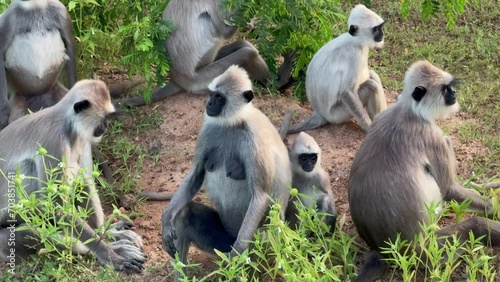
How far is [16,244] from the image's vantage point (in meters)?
Answer: 5.12

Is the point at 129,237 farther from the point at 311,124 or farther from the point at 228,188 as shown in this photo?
the point at 311,124

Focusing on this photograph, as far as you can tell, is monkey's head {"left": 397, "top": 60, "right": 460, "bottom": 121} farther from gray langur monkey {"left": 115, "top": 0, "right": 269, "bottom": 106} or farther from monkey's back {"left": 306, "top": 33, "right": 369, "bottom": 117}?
gray langur monkey {"left": 115, "top": 0, "right": 269, "bottom": 106}

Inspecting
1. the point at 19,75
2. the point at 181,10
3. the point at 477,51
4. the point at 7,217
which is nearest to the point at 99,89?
the point at 7,217

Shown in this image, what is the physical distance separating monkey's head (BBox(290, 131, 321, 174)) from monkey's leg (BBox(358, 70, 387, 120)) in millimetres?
1316

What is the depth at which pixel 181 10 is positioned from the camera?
275 inches

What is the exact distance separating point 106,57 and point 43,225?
3.04 meters

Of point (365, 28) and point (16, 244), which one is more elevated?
point (365, 28)

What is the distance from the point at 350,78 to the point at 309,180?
1.42 meters

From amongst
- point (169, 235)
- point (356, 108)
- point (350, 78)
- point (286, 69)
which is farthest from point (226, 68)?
point (169, 235)

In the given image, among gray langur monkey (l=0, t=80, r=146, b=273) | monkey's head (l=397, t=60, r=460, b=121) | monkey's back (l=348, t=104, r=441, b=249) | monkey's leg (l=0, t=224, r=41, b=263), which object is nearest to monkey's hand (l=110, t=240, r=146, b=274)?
gray langur monkey (l=0, t=80, r=146, b=273)

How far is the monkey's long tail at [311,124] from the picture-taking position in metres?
6.47

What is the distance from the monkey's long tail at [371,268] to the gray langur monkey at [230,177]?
545 millimetres

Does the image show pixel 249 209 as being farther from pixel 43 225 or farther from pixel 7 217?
pixel 7 217

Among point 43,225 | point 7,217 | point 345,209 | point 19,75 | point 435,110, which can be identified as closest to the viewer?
point 43,225
